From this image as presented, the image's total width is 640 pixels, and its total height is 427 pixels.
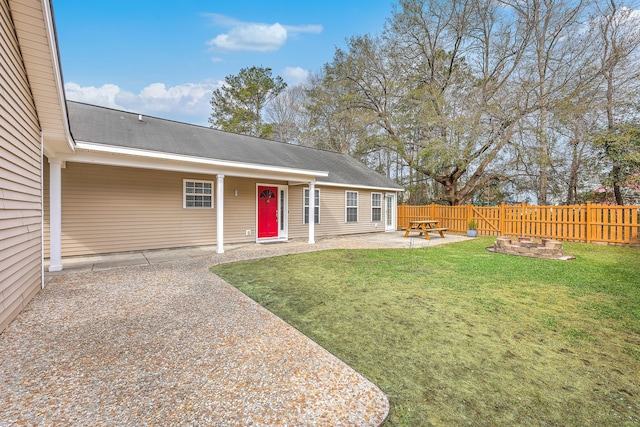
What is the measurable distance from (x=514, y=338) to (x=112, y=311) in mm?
4753

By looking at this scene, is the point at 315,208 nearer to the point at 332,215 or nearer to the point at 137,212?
the point at 332,215

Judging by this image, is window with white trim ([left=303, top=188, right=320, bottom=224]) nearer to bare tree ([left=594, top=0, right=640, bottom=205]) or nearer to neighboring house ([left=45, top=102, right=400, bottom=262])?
neighboring house ([left=45, top=102, right=400, bottom=262])

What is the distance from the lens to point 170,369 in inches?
94.8

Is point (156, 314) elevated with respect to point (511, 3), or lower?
lower

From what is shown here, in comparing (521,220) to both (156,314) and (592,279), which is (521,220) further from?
(156,314)

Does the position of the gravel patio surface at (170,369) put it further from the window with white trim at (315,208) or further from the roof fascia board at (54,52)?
the window with white trim at (315,208)

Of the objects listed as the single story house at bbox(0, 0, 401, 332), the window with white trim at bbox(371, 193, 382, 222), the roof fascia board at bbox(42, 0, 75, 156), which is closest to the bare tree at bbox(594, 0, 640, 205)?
the window with white trim at bbox(371, 193, 382, 222)

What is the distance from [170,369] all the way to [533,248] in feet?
29.0

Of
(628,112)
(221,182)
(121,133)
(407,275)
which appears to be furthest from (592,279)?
(628,112)

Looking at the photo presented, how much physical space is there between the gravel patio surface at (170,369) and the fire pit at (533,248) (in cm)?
755

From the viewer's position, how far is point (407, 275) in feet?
18.6

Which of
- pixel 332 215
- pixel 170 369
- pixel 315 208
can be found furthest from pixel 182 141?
pixel 170 369

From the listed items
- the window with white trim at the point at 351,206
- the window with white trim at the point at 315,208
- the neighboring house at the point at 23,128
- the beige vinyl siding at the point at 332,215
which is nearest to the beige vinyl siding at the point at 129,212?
the beige vinyl siding at the point at 332,215

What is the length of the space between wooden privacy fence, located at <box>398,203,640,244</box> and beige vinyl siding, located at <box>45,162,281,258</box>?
34.8ft
